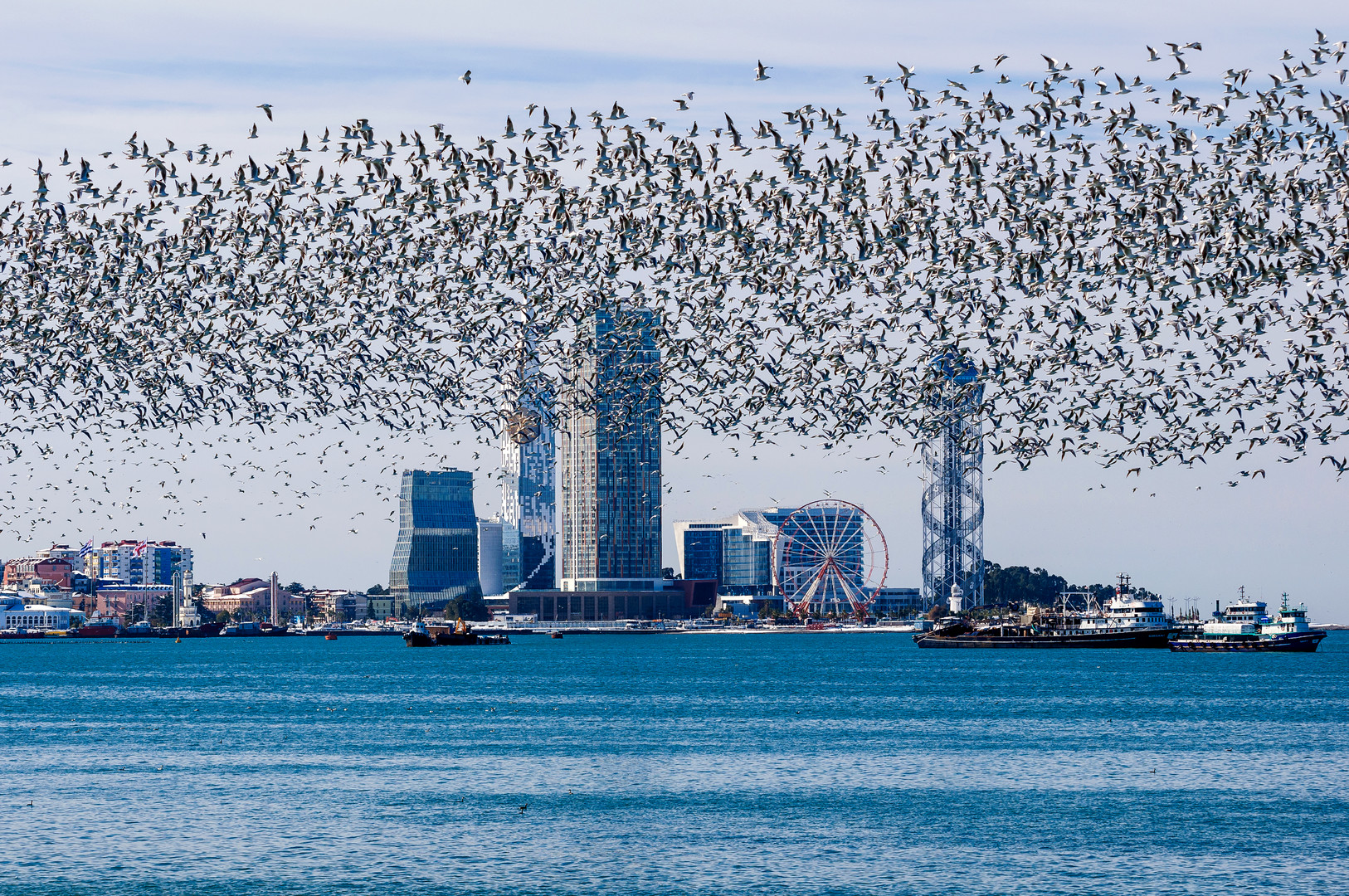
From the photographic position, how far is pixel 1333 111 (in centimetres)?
3538

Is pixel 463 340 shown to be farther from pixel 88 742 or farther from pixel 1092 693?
pixel 1092 693

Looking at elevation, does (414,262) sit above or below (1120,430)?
above

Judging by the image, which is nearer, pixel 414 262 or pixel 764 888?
pixel 764 888

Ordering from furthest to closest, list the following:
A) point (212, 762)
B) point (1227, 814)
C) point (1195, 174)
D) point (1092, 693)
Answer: point (1092, 693) → point (212, 762) → point (1227, 814) → point (1195, 174)

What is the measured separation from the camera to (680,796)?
56344mm

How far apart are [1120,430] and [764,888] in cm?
1491

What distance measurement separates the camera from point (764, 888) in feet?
131

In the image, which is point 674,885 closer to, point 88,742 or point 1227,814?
point 1227,814

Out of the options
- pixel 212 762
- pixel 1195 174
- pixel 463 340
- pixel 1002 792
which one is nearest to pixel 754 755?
pixel 1002 792

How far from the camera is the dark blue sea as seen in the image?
41.8 metres

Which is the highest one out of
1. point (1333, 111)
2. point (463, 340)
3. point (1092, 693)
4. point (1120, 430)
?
point (1333, 111)

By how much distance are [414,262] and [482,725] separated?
150 ft

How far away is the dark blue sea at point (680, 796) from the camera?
41781 mm

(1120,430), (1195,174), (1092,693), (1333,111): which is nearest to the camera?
(1333,111)
